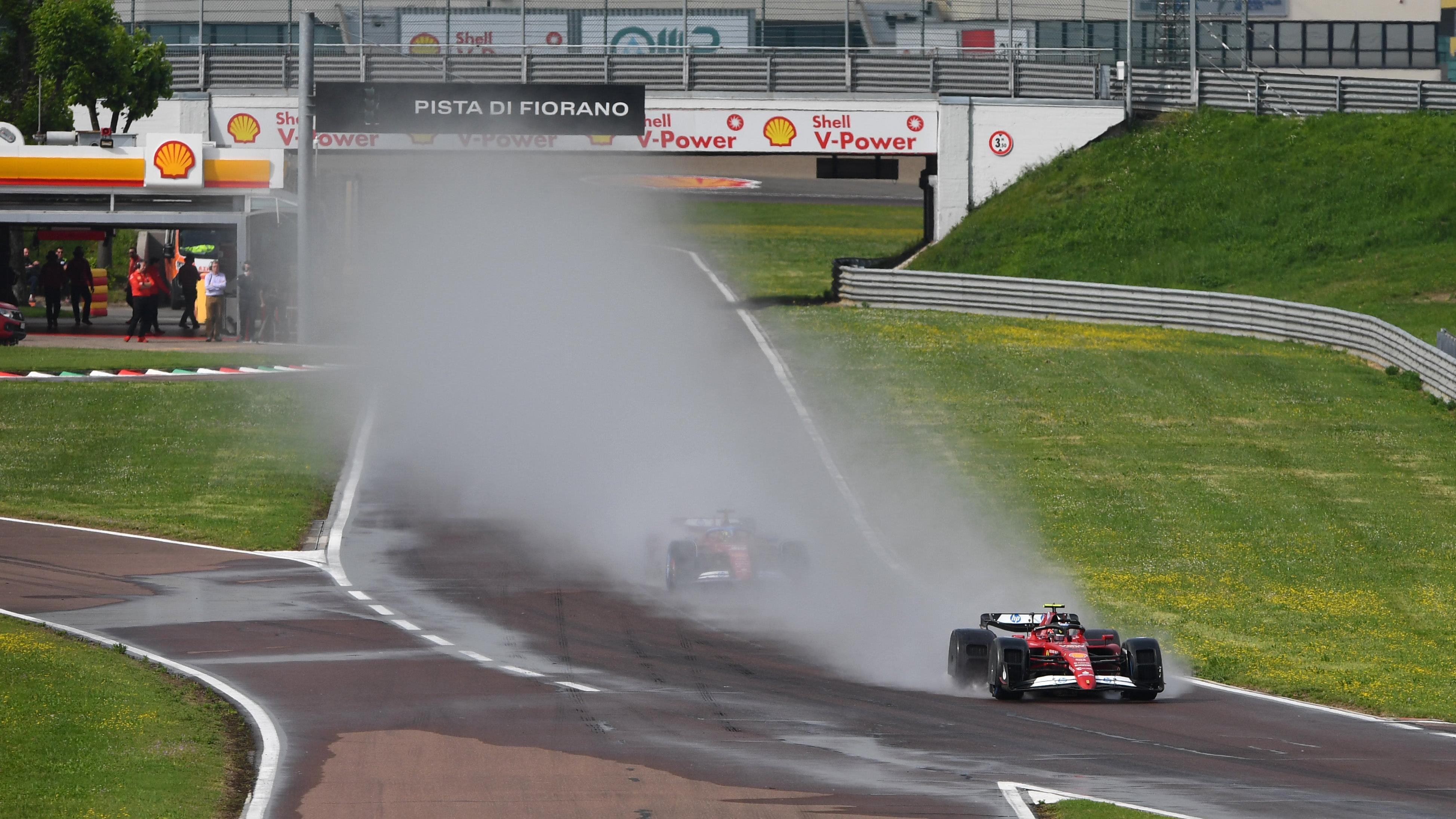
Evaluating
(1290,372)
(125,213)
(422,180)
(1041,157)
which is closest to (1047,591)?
(1290,372)

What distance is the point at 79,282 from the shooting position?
45.8 m

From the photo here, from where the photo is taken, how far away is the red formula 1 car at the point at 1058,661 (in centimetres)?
1531

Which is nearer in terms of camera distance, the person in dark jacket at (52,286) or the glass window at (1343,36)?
the person in dark jacket at (52,286)

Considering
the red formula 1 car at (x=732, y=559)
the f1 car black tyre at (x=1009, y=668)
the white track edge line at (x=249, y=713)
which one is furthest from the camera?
the red formula 1 car at (x=732, y=559)

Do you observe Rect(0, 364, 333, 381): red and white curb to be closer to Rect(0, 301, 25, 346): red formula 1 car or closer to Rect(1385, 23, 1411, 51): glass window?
Rect(0, 301, 25, 346): red formula 1 car

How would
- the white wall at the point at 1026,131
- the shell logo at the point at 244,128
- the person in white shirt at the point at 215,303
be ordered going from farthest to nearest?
→ 1. the white wall at the point at 1026,131
2. the shell logo at the point at 244,128
3. the person in white shirt at the point at 215,303

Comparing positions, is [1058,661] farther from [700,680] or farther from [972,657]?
[700,680]

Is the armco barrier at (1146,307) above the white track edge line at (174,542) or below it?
above

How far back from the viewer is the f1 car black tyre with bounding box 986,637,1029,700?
50.1 ft

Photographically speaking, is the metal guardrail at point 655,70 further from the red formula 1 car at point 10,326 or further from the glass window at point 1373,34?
the glass window at point 1373,34

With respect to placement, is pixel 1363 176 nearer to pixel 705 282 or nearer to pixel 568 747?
pixel 705 282

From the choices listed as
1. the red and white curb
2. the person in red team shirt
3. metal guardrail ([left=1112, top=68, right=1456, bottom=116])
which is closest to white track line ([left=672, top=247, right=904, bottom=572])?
the red and white curb

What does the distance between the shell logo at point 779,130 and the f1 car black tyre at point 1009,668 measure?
35926 mm

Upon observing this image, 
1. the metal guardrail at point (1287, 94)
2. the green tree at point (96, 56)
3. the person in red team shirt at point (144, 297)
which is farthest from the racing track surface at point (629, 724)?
the metal guardrail at point (1287, 94)
